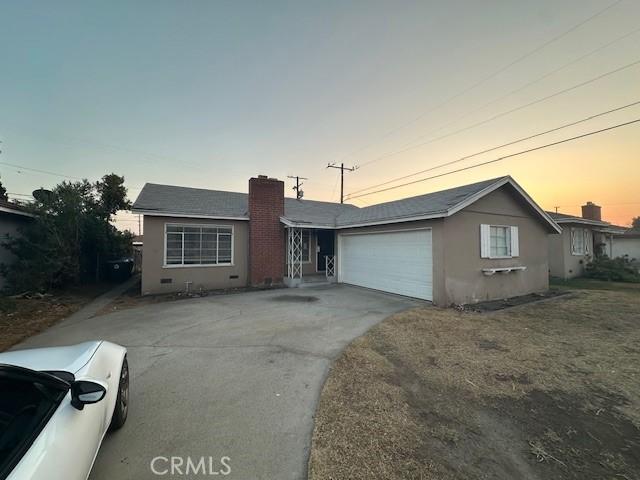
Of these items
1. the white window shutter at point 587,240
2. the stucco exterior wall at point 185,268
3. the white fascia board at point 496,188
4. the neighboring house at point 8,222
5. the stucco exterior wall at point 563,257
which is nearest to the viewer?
the white fascia board at point 496,188

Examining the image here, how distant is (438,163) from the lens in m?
16.1

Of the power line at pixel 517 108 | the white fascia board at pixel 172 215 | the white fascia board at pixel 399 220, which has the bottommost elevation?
the white fascia board at pixel 399 220

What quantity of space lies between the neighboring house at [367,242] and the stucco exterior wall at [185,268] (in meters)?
0.04

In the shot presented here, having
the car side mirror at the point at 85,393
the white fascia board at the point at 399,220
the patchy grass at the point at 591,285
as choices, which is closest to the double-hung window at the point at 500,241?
the white fascia board at the point at 399,220

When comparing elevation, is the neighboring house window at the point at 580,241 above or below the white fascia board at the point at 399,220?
below

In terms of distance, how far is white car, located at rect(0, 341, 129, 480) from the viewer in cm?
140

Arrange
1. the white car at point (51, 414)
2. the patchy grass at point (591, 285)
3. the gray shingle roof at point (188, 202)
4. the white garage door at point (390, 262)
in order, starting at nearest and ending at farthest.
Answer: the white car at point (51, 414) < the white garage door at point (390, 262) < the gray shingle roof at point (188, 202) < the patchy grass at point (591, 285)

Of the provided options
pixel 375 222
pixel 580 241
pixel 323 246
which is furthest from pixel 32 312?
pixel 580 241

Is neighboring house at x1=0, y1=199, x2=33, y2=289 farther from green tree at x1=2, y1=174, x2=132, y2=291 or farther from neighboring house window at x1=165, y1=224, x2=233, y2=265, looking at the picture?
neighboring house window at x1=165, y1=224, x2=233, y2=265

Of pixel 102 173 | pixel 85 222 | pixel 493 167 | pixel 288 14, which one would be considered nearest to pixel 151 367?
pixel 288 14

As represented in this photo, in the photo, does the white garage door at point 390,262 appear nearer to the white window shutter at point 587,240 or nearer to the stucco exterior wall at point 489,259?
the stucco exterior wall at point 489,259

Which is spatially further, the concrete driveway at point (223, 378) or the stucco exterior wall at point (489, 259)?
the stucco exterior wall at point (489, 259)

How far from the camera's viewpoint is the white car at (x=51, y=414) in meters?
1.40

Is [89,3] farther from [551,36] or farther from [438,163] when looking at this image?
[438,163]
